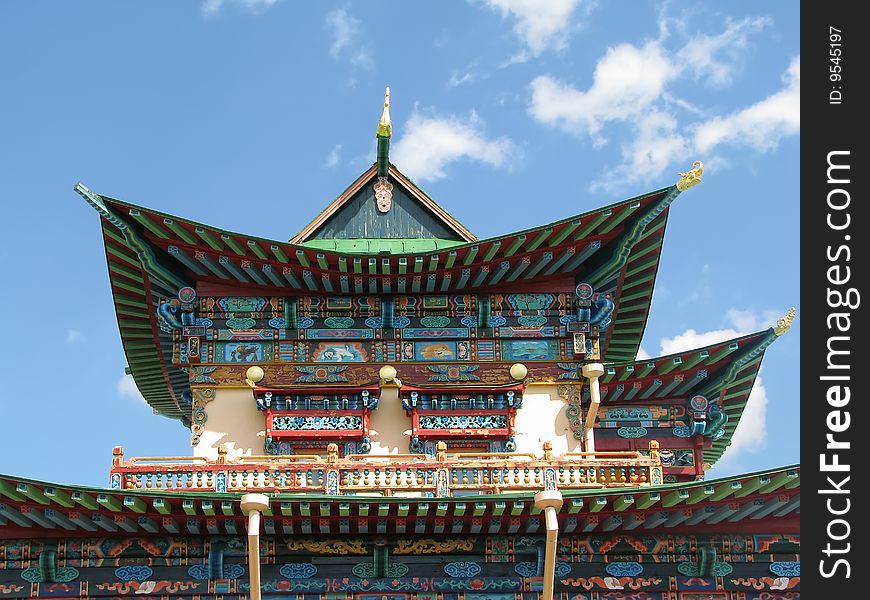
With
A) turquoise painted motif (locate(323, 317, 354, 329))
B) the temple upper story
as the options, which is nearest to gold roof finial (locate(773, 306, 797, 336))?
the temple upper story

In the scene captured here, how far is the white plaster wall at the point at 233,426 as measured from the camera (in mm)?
23750

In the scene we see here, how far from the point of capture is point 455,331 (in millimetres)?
24828

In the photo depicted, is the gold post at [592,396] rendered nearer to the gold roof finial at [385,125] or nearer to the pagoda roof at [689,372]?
the pagoda roof at [689,372]

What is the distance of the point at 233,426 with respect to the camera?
24.0 m

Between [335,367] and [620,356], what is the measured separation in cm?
801

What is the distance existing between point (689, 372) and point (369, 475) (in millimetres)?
7032

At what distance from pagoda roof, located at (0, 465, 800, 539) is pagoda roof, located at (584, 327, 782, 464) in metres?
4.44

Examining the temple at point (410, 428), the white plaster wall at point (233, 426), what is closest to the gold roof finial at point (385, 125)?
the temple at point (410, 428)

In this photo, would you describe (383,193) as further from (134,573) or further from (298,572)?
(134,573)

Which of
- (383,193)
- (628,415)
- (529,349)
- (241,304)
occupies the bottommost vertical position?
(628,415)

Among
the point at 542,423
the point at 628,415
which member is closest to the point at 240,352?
the point at 542,423

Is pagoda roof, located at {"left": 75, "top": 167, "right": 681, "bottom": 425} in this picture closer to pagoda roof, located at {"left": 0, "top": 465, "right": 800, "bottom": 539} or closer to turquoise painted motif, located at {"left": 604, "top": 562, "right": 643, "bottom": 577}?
pagoda roof, located at {"left": 0, "top": 465, "right": 800, "bottom": 539}

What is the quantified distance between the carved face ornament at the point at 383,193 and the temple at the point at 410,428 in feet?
0.26

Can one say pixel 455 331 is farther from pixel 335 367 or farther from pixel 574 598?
pixel 574 598
